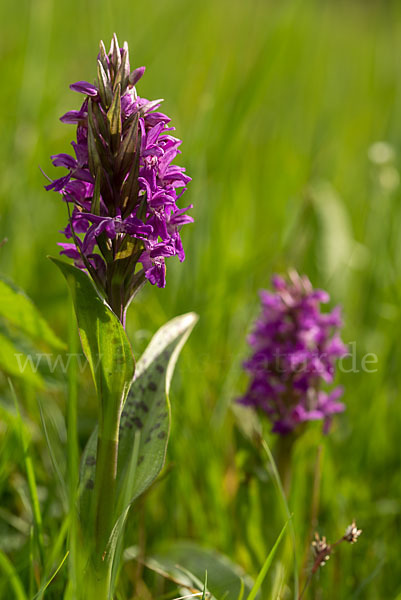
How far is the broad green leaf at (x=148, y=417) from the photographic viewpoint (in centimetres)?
109

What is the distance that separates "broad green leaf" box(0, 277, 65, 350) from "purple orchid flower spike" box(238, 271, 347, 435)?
1.91 feet

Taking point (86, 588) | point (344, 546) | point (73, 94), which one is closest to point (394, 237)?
point (344, 546)

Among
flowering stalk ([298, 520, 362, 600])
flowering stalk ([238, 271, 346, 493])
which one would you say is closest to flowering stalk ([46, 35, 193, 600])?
flowering stalk ([298, 520, 362, 600])

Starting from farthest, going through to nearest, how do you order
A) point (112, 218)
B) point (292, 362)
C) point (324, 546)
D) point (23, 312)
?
point (292, 362) → point (23, 312) → point (324, 546) → point (112, 218)

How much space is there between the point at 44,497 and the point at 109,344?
804 mm

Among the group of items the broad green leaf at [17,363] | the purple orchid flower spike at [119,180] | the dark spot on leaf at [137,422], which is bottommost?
the dark spot on leaf at [137,422]

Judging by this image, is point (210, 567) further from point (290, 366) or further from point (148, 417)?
point (290, 366)

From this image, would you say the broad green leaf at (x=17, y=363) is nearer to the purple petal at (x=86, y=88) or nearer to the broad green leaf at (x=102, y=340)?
the broad green leaf at (x=102, y=340)

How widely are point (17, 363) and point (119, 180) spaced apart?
0.57 metres

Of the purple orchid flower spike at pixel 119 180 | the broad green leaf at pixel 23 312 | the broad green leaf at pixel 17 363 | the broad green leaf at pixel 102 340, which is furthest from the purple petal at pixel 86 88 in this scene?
the broad green leaf at pixel 17 363

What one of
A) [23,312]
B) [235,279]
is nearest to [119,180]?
[23,312]

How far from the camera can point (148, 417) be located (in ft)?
3.86

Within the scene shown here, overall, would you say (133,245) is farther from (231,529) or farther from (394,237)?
(394,237)

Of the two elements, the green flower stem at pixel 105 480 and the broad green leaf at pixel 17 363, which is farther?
the broad green leaf at pixel 17 363
